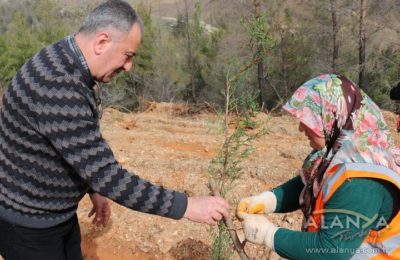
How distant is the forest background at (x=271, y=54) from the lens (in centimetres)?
1587

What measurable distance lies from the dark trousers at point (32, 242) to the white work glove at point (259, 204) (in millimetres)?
899

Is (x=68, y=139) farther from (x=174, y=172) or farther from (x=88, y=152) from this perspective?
(x=174, y=172)

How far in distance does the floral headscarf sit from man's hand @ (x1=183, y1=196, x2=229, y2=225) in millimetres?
438

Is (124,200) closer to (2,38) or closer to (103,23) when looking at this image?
(103,23)

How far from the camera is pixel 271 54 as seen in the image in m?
11.9

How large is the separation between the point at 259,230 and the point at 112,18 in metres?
1.10

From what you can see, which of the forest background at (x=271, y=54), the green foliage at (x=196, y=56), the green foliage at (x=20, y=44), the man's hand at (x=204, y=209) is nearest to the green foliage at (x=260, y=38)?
the man's hand at (x=204, y=209)

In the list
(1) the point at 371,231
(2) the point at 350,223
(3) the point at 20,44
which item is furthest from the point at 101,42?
(3) the point at 20,44

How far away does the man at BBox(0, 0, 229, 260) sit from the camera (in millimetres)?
1733

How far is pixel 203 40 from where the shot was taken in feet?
79.3

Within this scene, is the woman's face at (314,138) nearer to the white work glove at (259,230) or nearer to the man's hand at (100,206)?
the white work glove at (259,230)

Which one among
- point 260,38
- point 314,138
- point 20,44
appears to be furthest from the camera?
point 20,44

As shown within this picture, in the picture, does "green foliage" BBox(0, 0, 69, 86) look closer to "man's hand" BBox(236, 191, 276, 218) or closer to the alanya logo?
"man's hand" BBox(236, 191, 276, 218)

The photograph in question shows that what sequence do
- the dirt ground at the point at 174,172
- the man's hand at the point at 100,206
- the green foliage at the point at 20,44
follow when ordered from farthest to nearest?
the green foliage at the point at 20,44
the dirt ground at the point at 174,172
the man's hand at the point at 100,206
